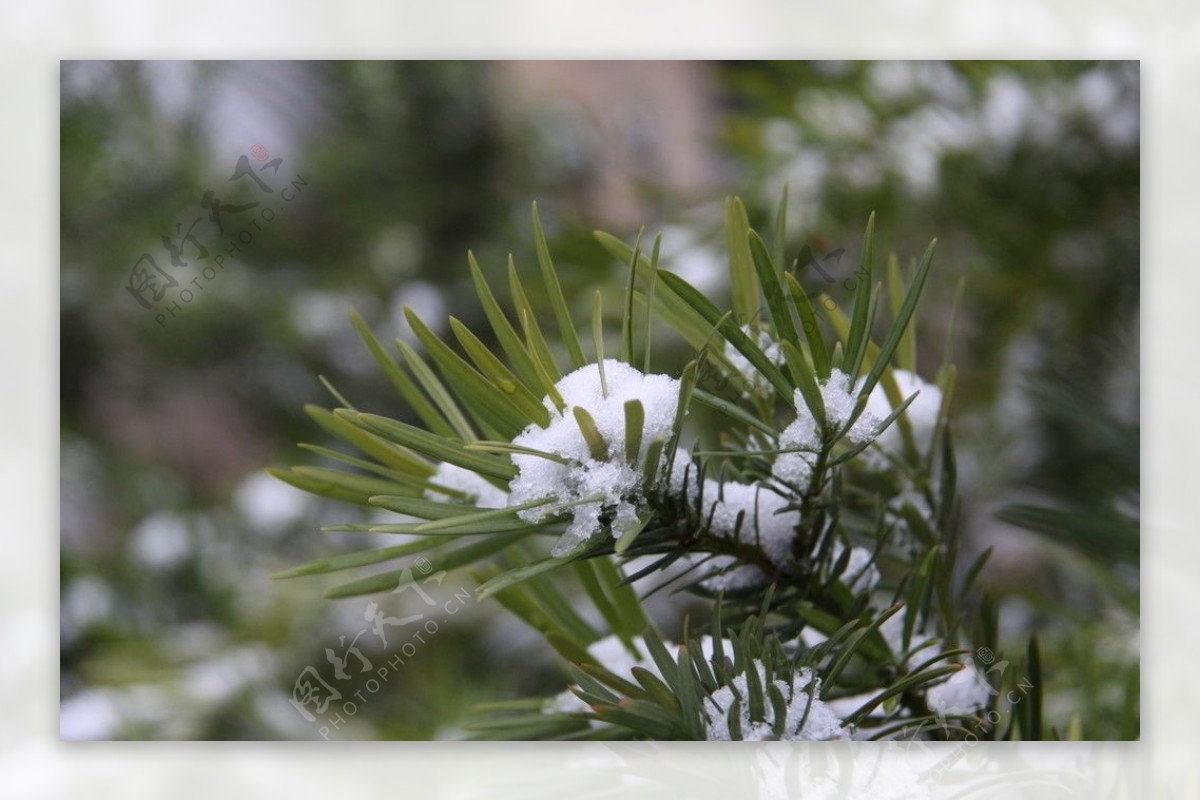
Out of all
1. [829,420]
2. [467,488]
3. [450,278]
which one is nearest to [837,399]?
[829,420]

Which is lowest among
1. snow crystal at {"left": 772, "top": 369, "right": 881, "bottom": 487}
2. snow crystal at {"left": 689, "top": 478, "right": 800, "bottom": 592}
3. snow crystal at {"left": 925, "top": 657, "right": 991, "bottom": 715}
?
snow crystal at {"left": 925, "top": 657, "right": 991, "bottom": 715}

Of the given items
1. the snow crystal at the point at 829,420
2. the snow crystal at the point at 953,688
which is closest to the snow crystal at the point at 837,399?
the snow crystal at the point at 829,420

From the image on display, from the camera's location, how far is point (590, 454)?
0.83ft

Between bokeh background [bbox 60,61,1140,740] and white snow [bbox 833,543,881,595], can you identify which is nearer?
white snow [bbox 833,543,881,595]

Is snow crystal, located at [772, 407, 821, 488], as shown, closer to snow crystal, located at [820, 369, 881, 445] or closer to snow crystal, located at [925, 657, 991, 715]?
snow crystal, located at [820, 369, 881, 445]

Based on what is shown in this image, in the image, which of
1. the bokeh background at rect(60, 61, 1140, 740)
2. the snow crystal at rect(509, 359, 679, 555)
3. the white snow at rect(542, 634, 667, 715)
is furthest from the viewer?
the bokeh background at rect(60, 61, 1140, 740)

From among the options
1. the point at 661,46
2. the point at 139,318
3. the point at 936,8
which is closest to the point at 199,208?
the point at 139,318

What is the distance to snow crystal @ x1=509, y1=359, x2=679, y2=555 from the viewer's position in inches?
9.8

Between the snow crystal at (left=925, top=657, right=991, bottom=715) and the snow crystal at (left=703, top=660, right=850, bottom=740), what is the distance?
92mm

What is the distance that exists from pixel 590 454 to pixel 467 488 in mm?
66

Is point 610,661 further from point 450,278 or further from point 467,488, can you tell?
point 450,278

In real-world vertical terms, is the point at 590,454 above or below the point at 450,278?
below

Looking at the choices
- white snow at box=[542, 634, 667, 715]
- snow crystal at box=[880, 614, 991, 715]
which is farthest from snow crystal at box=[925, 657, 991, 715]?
white snow at box=[542, 634, 667, 715]

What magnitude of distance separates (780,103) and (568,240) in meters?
0.16
